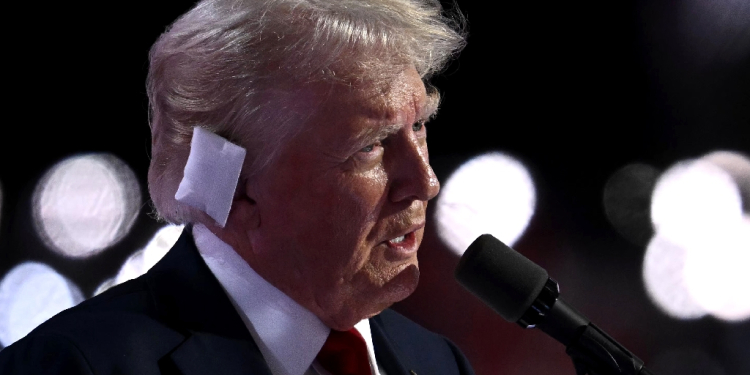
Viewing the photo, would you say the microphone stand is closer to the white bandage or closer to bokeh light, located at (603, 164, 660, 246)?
the white bandage

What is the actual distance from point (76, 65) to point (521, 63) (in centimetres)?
128

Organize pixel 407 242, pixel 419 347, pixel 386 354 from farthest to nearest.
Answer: pixel 419 347
pixel 386 354
pixel 407 242

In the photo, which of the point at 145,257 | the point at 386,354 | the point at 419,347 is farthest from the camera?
the point at 145,257

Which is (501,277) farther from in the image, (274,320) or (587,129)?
(587,129)

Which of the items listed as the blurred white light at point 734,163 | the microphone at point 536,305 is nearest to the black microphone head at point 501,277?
the microphone at point 536,305

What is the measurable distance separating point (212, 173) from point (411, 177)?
325mm

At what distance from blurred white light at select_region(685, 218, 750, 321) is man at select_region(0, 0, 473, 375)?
1499 mm

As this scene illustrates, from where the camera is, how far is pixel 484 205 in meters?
2.45

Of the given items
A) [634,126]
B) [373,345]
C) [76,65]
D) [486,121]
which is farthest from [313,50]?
[634,126]

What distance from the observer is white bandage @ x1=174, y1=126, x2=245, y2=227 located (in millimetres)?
1217

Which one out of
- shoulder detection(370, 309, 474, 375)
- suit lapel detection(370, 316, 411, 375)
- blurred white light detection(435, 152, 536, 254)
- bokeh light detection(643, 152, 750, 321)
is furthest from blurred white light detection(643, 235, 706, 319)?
suit lapel detection(370, 316, 411, 375)

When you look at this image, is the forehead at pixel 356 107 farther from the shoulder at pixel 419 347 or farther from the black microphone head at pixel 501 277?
the shoulder at pixel 419 347

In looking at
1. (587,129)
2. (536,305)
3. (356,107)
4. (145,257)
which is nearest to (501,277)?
(536,305)

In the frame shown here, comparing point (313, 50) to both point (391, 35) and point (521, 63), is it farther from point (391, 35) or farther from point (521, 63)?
point (521, 63)
